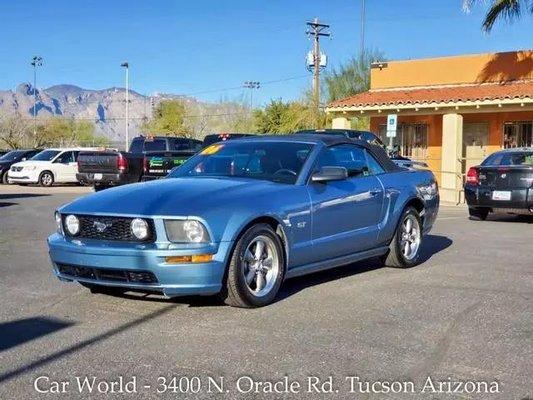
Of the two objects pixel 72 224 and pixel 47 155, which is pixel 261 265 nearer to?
pixel 72 224

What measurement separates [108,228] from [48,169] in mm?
23940

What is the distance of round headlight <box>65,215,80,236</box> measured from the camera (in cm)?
636

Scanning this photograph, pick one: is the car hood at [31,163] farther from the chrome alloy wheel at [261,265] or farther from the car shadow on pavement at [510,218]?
the chrome alloy wheel at [261,265]

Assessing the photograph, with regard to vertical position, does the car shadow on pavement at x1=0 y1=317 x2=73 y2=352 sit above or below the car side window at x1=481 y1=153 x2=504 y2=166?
below

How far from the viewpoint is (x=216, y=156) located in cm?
775

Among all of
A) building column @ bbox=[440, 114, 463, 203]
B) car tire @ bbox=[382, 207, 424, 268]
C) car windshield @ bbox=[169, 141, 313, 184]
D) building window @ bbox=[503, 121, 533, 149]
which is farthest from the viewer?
building window @ bbox=[503, 121, 533, 149]

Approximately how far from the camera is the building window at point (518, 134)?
24.5 metres

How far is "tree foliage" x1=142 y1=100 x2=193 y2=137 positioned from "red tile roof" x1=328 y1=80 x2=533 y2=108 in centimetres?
4333

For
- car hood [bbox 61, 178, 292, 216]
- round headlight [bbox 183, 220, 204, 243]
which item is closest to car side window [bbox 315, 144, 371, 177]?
car hood [bbox 61, 178, 292, 216]

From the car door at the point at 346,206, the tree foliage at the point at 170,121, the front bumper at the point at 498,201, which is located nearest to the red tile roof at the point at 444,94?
the front bumper at the point at 498,201

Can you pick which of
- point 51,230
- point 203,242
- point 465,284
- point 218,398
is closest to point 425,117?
point 51,230

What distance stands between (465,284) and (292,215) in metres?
2.11

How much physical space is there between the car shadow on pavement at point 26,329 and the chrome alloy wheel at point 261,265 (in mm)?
1526

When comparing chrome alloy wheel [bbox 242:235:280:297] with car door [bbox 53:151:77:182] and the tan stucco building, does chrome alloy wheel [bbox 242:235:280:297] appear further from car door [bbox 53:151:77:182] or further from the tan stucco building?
car door [bbox 53:151:77:182]
